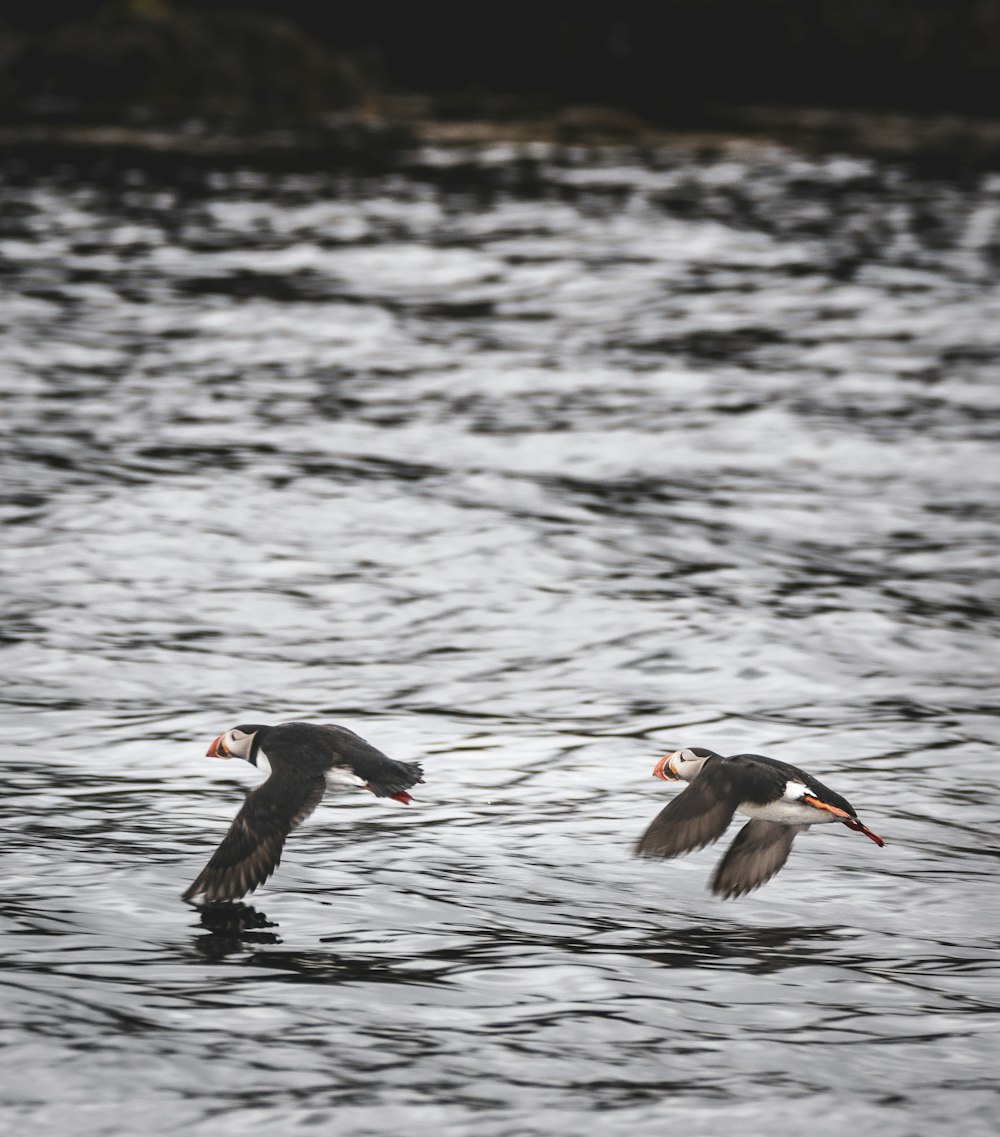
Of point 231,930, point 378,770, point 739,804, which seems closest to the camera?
point 231,930

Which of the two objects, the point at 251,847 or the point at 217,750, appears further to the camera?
the point at 217,750

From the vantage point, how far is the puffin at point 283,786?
24.4 feet

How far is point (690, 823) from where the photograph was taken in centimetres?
779

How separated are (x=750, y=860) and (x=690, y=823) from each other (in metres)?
0.48

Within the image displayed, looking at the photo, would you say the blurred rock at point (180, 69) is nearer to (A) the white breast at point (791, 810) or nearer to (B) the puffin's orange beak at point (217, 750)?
(B) the puffin's orange beak at point (217, 750)

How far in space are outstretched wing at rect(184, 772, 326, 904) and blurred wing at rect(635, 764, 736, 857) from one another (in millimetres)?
1400

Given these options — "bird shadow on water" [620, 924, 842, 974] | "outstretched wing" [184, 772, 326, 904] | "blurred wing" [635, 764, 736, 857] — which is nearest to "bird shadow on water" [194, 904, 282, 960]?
"outstretched wing" [184, 772, 326, 904]

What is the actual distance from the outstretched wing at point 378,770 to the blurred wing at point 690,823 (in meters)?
0.95

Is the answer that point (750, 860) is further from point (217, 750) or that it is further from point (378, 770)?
point (217, 750)

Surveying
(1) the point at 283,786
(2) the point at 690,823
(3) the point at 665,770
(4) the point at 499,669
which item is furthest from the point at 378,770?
(4) the point at 499,669

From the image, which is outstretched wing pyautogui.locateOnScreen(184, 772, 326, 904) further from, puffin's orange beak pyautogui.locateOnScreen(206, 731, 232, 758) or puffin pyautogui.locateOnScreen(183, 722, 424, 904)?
puffin's orange beak pyautogui.locateOnScreen(206, 731, 232, 758)

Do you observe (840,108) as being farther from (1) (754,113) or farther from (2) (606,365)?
(2) (606,365)

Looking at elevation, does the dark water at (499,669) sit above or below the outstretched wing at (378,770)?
below

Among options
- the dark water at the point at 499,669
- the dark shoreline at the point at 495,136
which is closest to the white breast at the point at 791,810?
the dark water at the point at 499,669
